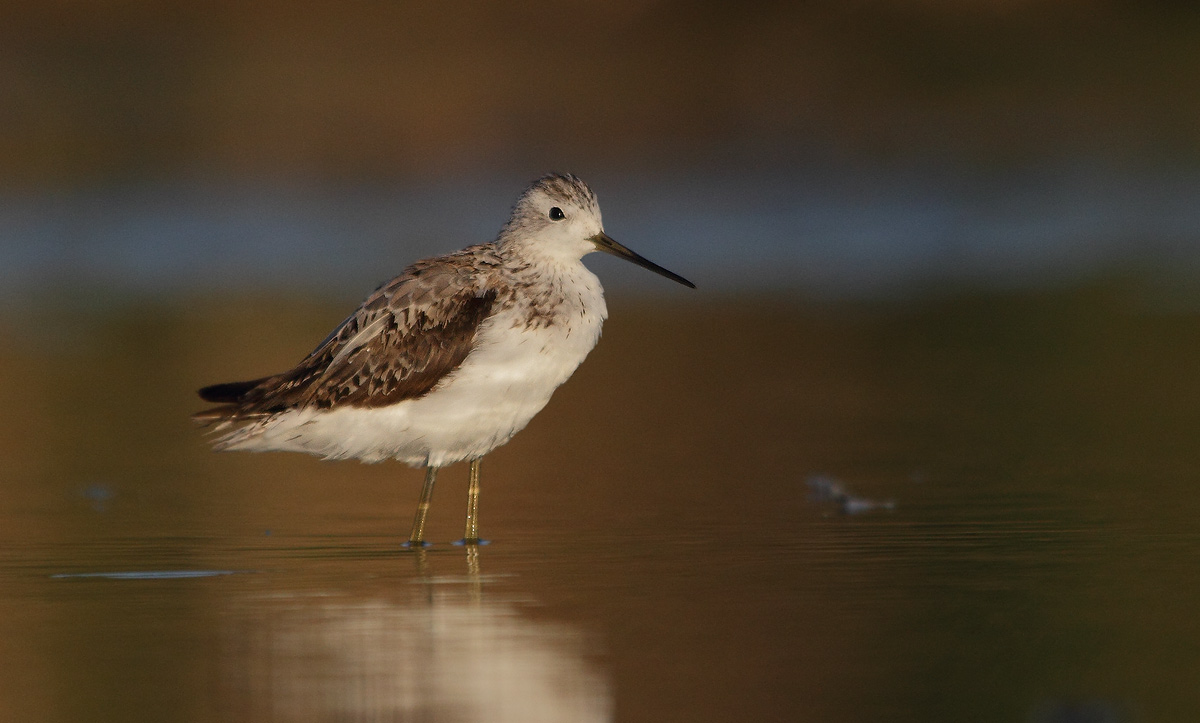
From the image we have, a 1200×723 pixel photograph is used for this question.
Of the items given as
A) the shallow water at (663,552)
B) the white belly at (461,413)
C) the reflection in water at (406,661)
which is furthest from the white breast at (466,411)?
the reflection in water at (406,661)

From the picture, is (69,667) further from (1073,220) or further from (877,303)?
(1073,220)

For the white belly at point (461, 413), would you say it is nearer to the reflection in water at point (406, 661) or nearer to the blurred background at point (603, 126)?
the reflection in water at point (406, 661)

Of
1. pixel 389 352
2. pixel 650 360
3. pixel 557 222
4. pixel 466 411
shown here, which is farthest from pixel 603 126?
pixel 466 411

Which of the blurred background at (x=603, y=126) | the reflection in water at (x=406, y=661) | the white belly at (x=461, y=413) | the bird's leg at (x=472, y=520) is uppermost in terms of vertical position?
the blurred background at (x=603, y=126)

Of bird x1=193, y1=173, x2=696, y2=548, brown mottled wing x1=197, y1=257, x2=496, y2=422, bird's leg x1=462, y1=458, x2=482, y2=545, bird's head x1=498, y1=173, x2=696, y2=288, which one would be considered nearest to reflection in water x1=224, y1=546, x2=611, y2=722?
bird's leg x1=462, y1=458, x2=482, y2=545

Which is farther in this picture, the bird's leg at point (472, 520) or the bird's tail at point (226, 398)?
the bird's tail at point (226, 398)

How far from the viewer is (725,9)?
30719mm

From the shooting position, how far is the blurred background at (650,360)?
690 centimetres

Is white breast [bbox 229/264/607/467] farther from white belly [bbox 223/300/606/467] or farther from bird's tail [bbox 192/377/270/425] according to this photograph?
bird's tail [bbox 192/377/270/425]

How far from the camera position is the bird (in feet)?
31.1

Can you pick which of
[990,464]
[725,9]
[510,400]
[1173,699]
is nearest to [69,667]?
[510,400]

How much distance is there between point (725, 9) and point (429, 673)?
82.1ft

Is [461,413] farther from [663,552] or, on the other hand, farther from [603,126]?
[603,126]

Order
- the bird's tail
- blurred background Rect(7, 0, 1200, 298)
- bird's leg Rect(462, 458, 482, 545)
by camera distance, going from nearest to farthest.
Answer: bird's leg Rect(462, 458, 482, 545), the bird's tail, blurred background Rect(7, 0, 1200, 298)
